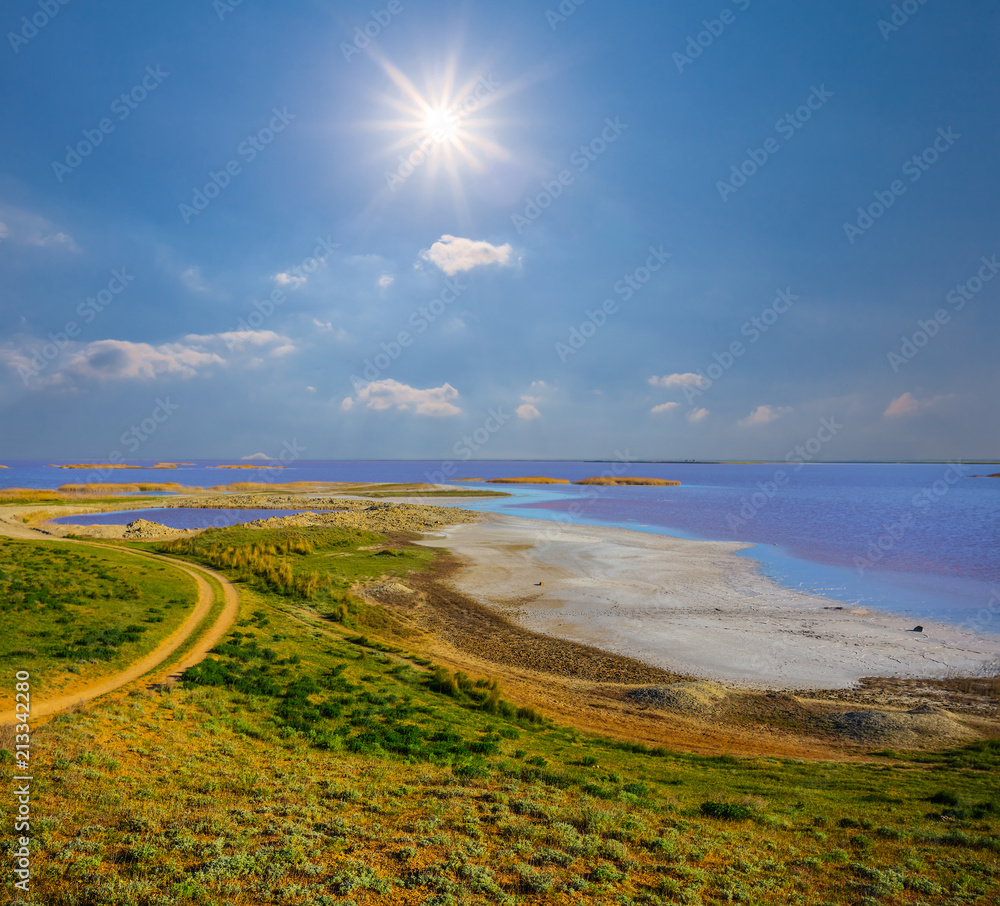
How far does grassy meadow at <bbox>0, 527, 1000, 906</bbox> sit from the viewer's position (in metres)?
7.41

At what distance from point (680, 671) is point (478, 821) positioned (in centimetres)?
1518

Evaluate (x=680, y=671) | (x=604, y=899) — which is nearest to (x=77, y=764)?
(x=604, y=899)

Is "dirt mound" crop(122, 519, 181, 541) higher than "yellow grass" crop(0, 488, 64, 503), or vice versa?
"yellow grass" crop(0, 488, 64, 503)

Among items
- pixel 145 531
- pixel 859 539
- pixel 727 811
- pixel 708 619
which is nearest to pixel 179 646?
pixel 727 811

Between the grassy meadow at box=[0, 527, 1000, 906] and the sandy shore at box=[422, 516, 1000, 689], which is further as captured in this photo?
the sandy shore at box=[422, 516, 1000, 689]

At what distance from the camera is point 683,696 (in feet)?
62.3

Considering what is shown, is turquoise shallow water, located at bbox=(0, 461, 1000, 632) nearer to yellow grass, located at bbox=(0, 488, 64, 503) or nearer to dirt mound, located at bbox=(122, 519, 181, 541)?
yellow grass, located at bbox=(0, 488, 64, 503)

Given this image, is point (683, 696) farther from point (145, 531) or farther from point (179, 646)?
point (145, 531)

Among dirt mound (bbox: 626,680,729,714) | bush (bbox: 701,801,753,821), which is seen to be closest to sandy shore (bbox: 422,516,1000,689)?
dirt mound (bbox: 626,680,729,714)

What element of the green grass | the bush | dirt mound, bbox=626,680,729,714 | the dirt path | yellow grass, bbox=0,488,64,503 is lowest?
dirt mound, bbox=626,680,729,714

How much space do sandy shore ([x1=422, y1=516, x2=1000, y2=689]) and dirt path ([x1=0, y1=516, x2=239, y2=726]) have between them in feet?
49.6

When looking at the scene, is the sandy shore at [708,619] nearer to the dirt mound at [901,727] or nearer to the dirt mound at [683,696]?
the dirt mound at [683,696]

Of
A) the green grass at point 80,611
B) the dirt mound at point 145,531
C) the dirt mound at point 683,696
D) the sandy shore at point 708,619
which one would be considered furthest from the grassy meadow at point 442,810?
the dirt mound at point 145,531

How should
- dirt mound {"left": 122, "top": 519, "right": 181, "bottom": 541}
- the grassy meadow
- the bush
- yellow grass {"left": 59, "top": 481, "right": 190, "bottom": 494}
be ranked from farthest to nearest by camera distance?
1. yellow grass {"left": 59, "top": 481, "right": 190, "bottom": 494}
2. dirt mound {"left": 122, "top": 519, "right": 181, "bottom": 541}
3. the bush
4. the grassy meadow
